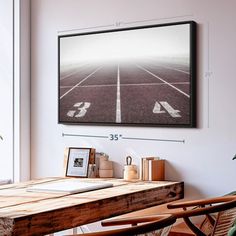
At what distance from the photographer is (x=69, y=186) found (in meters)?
3.69

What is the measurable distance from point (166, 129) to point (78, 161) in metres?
0.77

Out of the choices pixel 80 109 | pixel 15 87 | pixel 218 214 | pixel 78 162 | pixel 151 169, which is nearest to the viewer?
pixel 218 214

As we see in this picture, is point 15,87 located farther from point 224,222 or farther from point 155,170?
point 224,222

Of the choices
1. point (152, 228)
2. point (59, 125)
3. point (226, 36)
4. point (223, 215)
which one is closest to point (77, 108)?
point (59, 125)

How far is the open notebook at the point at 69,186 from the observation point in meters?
3.54

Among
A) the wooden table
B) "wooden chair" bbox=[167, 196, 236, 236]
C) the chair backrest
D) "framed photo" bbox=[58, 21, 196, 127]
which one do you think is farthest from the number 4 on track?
the chair backrest

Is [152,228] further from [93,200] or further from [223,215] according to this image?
[93,200]

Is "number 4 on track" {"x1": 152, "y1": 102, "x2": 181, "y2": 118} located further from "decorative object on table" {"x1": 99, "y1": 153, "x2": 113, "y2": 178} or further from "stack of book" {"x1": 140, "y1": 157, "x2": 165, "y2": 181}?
"decorative object on table" {"x1": 99, "y1": 153, "x2": 113, "y2": 178}

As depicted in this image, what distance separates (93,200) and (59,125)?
163 cm

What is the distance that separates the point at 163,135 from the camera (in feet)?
13.7

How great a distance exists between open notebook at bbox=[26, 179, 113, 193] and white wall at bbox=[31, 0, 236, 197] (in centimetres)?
60

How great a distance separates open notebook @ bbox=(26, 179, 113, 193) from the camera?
3.54 metres

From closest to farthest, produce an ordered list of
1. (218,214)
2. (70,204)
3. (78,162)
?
(218,214), (70,204), (78,162)

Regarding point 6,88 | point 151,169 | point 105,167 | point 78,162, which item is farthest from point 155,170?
point 6,88
